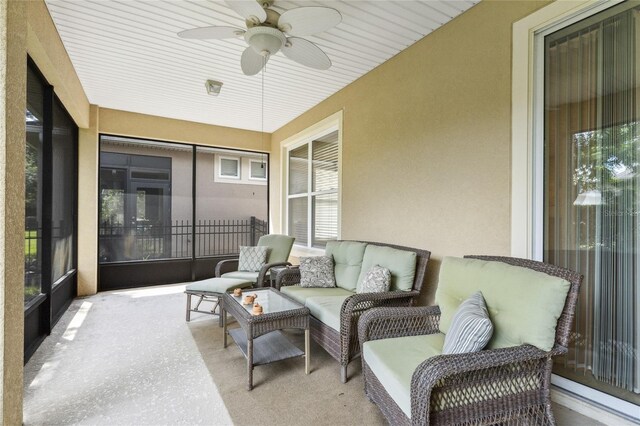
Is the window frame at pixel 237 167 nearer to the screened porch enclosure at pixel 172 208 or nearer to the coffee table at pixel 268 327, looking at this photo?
the screened porch enclosure at pixel 172 208

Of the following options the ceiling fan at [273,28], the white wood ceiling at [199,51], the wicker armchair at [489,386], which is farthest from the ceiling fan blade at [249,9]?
the wicker armchair at [489,386]

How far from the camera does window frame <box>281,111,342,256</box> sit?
13.5 ft

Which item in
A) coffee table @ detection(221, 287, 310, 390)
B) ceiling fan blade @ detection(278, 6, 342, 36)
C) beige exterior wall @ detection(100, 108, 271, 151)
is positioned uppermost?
beige exterior wall @ detection(100, 108, 271, 151)

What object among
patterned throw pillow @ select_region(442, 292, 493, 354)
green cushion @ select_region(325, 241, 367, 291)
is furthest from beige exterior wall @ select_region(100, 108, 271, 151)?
patterned throw pillow @ select_region(442, 292, 493, 354)

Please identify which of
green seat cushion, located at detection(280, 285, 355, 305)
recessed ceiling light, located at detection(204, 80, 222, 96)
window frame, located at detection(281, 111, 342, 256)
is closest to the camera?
green seat cushion, located at detection(280, 285, 355, 305)

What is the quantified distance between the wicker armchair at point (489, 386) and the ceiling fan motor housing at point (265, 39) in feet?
6.96

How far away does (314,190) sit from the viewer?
4.91 metres

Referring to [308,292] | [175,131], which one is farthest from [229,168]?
[308,292]

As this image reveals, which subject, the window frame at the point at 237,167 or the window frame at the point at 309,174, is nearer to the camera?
the window frame at the point at 309,174

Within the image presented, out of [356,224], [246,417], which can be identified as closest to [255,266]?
[356,224]

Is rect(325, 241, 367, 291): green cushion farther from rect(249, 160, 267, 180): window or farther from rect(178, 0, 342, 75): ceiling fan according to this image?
rect(249, 160, 267, 180): window

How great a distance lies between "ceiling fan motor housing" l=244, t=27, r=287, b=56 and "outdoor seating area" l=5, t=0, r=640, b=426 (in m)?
0.02

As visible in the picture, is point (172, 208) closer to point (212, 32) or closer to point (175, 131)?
point (175, 131)

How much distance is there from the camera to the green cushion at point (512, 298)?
1428 millimetres
